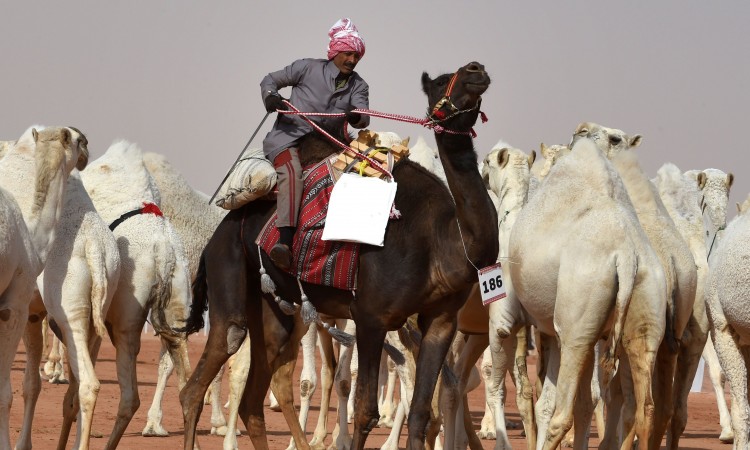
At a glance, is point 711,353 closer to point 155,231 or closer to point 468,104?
point 155,231

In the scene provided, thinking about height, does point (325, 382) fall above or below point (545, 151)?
below

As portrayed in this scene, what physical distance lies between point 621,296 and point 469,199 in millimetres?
1494

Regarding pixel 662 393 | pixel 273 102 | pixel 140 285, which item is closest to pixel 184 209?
pixel 140 285

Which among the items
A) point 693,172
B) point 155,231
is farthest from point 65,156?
point 693,172

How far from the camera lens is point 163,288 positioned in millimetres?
11836

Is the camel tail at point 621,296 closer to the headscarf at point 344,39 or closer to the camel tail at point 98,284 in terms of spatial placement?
the headscarf at point 344,39

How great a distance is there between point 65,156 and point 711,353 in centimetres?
917

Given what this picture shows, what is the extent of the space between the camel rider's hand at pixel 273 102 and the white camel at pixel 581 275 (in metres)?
2.18

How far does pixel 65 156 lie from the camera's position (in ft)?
35.7

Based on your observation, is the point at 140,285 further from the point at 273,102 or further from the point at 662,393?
the point at 662,393

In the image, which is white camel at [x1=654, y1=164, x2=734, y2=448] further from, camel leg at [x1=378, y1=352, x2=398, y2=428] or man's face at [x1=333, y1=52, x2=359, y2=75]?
camel leg at [x1=378, y1=352, x2=398, y2=428]

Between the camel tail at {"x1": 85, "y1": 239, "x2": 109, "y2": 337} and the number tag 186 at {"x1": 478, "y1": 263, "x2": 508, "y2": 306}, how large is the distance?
12.0ft

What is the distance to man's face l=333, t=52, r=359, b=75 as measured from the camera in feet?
31.1

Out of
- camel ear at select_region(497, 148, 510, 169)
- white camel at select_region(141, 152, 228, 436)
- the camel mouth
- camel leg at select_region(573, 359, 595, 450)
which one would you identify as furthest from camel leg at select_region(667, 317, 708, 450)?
white camel at select_region(141, 152, 228, 436)
